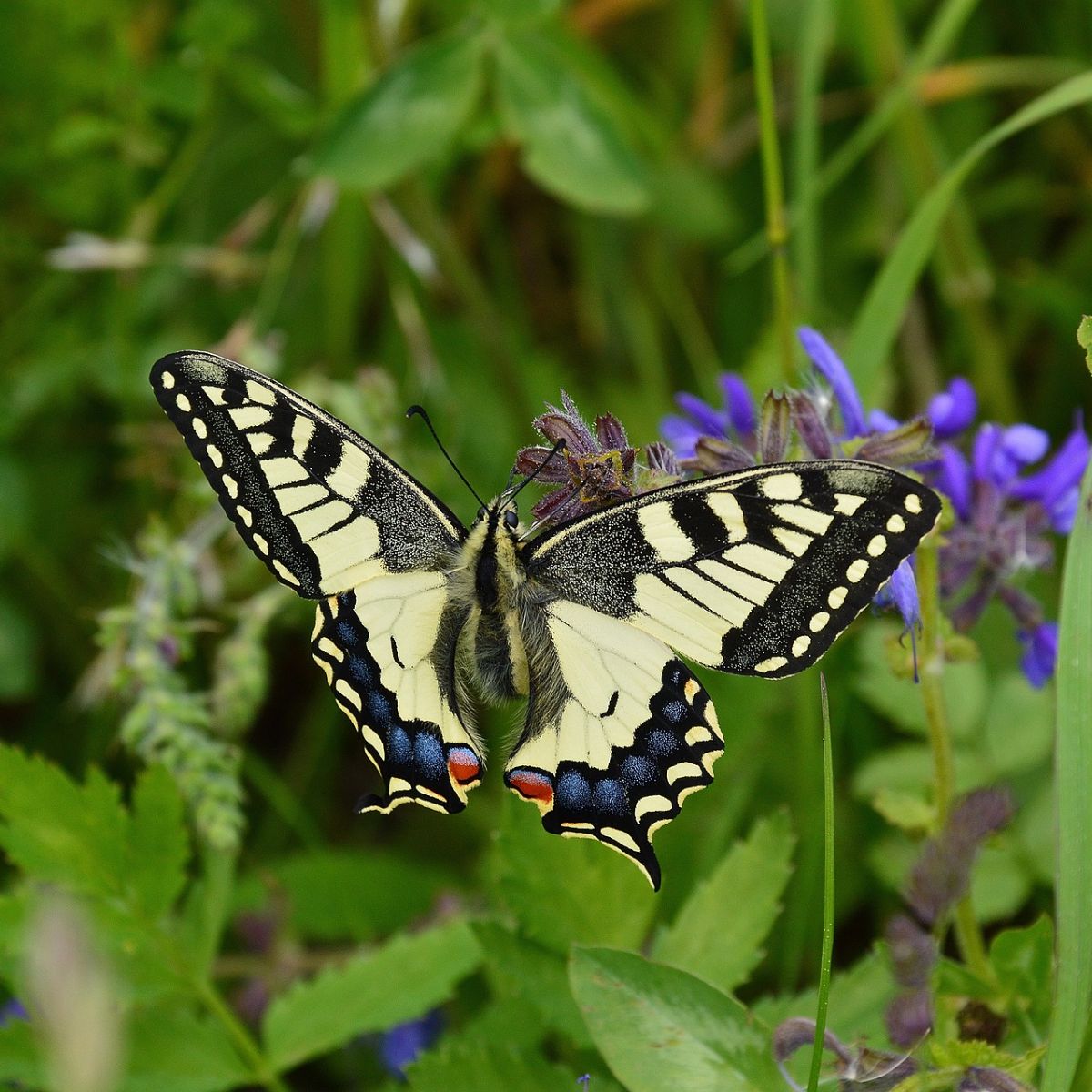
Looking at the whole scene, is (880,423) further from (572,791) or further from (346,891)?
(346,891)

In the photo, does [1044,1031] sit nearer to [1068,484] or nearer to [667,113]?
[1068,484]

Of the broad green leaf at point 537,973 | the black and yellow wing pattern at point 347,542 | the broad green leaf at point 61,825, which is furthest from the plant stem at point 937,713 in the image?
the broad green leaf at point 61,825

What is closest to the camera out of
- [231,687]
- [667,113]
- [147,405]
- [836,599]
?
[836,599]

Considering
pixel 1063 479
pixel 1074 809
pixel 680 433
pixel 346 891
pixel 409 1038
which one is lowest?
pixel 409 1038

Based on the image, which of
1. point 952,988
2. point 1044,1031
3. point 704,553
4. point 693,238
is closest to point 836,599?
point 704,553

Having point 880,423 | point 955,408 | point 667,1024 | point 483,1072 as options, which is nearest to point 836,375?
point 880,423

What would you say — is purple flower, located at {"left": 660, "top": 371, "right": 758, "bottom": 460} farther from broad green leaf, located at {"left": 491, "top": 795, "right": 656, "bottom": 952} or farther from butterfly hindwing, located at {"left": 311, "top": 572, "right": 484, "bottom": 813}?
broad green leaf, located at {"left": 491, "top": 795, "right": 656, "bottom": 952}

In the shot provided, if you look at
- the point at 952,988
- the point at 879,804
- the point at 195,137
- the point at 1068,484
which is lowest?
the point at 952,988
